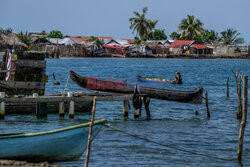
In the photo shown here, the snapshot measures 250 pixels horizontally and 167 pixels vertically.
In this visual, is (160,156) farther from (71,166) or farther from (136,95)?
(136,95)

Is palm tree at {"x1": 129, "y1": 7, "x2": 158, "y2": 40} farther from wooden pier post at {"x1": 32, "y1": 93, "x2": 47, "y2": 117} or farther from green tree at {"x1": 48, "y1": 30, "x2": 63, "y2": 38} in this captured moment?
wooden pier post at {"x1": 32, "y1": 93, "x2": 47, "y2": 117}

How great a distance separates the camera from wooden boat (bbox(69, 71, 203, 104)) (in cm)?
2202

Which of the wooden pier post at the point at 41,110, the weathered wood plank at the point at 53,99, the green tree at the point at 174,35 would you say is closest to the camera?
the weathered wood plank at the point at 53,99

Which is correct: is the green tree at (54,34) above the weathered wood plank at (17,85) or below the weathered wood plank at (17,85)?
above

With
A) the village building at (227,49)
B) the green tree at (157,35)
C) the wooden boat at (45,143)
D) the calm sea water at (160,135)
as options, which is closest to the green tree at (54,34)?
the green tree at (157,35)

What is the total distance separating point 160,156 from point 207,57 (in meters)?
111

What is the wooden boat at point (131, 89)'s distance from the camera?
72.2 feet

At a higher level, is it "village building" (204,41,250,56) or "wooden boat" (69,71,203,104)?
"village building" (204,41,250,56)

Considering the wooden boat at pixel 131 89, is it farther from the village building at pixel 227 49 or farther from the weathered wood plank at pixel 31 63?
the village building at pixel 227 49

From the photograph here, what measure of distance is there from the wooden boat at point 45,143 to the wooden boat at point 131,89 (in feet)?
34.0

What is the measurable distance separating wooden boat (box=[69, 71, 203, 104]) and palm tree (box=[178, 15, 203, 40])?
97673mm

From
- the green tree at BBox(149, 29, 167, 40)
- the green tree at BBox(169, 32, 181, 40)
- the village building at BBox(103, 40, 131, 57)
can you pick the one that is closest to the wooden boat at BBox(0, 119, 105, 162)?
the village building at BBox(103, 40, 131, 57)

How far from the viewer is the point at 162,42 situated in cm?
12175

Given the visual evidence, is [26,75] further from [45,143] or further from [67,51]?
[67,51]
